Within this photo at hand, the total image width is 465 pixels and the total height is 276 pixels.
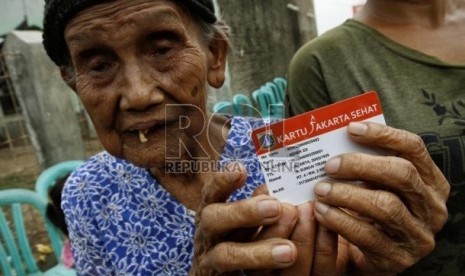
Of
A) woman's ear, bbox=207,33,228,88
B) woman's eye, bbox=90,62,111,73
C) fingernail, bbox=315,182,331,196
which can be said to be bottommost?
fingernail, bbox=315,182,331,196

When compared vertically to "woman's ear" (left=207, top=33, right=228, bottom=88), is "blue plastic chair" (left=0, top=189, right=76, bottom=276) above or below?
below

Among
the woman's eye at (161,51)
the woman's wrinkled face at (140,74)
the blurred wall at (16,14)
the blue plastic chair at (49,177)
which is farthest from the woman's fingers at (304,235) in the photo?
the blurred wall at (16,14)

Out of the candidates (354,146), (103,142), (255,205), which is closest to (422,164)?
(354,146)

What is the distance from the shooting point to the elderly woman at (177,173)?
2.88 ft

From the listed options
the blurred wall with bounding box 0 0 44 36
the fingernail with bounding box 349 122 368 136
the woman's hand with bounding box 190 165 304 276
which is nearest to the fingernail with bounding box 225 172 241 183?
the woman's hand with bounding box 190 165 304 276

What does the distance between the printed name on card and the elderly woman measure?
34 millimetres

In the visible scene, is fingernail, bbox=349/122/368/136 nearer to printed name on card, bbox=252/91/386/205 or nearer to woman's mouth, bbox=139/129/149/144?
printed name on card, bbox=252/91/386/205

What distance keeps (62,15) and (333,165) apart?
808 millimetres

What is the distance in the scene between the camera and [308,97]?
1.37 metres

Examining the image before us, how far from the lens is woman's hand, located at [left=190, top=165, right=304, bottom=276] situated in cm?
86

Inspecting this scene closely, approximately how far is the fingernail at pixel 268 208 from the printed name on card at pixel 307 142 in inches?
1.7

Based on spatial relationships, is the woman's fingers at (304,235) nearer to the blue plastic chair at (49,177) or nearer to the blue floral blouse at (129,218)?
the blue floral blouse at (129,218)

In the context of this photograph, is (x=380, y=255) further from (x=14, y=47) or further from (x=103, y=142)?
(x=14, y=47)

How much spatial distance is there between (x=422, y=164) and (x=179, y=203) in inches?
30.1
